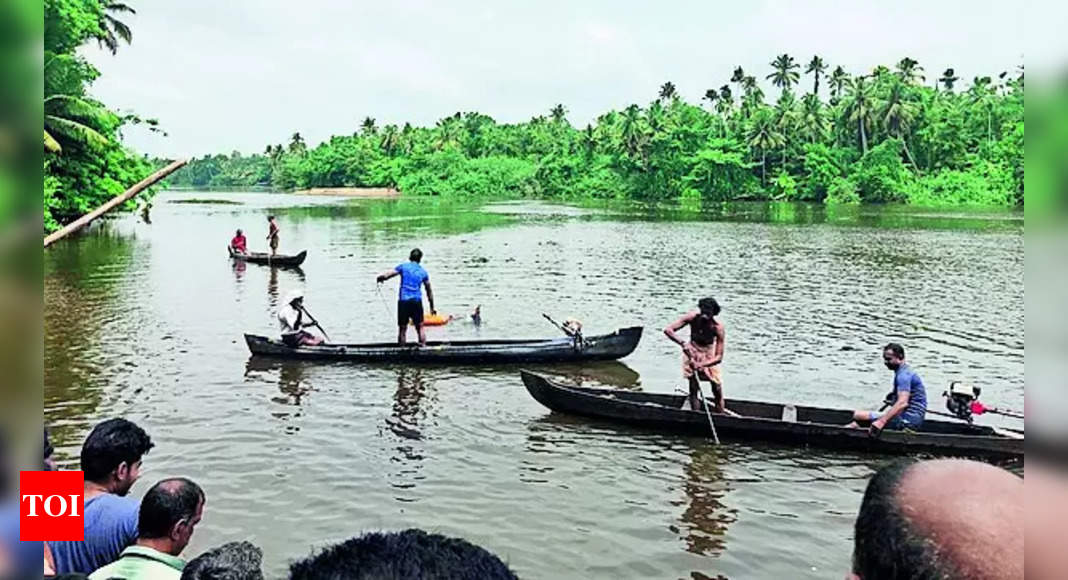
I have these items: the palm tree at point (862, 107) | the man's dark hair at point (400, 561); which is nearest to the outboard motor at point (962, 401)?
the man's dark hair at point (400, 561)

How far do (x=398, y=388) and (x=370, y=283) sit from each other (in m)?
13.9

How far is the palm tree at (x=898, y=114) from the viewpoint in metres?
81.4

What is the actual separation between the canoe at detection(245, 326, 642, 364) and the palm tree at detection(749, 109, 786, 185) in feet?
248

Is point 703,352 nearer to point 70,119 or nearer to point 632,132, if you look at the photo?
point 70,119

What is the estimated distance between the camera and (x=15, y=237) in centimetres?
129

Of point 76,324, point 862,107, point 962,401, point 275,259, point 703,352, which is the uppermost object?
point 862,107

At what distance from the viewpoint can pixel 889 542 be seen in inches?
62.6

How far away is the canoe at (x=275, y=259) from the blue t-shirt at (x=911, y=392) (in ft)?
78.1

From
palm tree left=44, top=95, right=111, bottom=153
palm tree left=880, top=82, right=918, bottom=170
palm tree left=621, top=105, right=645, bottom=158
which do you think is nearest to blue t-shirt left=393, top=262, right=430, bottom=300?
palm tree left=44, top=95, right=111, bottom=153

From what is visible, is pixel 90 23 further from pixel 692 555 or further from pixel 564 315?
pixel 692 555

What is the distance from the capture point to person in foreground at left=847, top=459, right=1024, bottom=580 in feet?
4.75

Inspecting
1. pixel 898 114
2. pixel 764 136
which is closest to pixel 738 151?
pixel 764 136

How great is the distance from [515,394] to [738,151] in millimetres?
81916

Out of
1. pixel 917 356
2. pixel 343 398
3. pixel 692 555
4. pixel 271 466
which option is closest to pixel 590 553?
pixel 692 555
